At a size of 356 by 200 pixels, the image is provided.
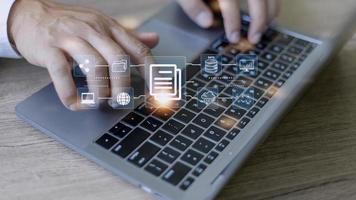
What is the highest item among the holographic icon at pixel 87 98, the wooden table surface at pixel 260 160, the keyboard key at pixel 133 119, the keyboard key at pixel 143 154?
the holographic icon at pixel 87 98

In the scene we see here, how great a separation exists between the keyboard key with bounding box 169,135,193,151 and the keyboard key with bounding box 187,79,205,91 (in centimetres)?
8

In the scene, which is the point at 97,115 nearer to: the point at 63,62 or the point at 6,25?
the point at 63,62

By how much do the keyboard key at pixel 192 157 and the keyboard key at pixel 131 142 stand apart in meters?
0.04

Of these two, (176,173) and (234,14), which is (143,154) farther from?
(234,14)

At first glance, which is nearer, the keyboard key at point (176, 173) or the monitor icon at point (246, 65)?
the keyboard key at point (176, 173)

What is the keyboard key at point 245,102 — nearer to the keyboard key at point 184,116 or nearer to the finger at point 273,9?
the keyboard key at point 184,116

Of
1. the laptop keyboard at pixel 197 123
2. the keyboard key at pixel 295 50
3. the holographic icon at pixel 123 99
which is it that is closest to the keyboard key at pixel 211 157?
the laptop keyboard at pixel 197 123

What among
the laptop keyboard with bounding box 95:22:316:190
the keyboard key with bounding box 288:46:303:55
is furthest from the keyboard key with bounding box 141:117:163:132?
the keyboard key with bounding box 288:46:303:55

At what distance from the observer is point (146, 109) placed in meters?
0.50

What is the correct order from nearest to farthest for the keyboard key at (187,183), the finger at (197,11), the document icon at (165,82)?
the keyboard key at (187,183) < the document icon at (165,82) < the finger at (197,11)

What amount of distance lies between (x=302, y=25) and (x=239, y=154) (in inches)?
11.6

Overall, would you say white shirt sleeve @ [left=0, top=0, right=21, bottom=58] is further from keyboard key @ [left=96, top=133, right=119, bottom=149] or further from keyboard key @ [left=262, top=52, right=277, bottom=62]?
keyboard key @ [left=262, top=52, right=277, bottom=62]

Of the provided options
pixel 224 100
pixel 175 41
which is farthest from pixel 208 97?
pixel 175 41

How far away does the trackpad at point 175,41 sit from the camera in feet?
1.93
